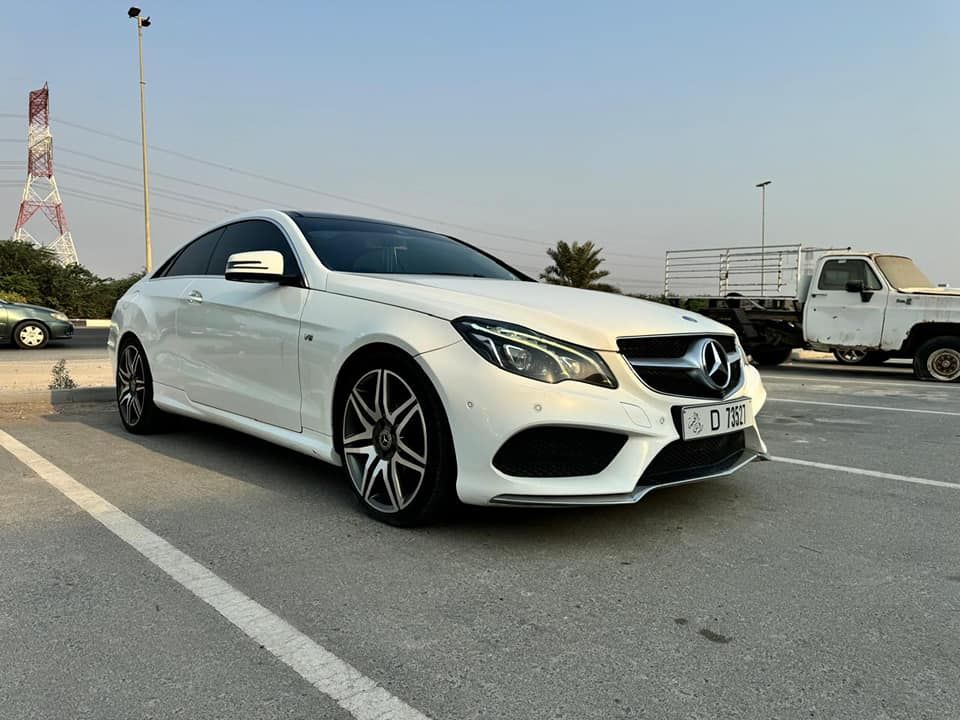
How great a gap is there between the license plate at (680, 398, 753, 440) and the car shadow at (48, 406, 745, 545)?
47cm

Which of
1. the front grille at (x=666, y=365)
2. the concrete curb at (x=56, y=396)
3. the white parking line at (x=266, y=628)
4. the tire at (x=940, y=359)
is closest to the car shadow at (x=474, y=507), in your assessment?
the front grille at (x=666, y=365)

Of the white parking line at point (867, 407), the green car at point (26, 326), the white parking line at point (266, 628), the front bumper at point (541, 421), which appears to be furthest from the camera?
the green car at point (26, 326)

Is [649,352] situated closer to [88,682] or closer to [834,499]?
[834,499]

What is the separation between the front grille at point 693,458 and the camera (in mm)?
2854

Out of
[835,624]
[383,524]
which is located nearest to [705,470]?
[835,624]

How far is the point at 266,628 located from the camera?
7.25 ft

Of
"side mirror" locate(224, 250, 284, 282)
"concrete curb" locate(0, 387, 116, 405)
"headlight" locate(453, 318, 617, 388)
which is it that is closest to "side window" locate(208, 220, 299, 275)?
"side mirror" locate(224, 250, 284, 282)

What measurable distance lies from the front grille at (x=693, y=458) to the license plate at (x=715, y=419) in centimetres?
3

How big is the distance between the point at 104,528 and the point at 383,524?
1215 millimetres

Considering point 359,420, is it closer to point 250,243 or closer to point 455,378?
point 455,378

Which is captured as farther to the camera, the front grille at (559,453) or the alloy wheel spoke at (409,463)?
the alloy wheel spoke at (409,463)

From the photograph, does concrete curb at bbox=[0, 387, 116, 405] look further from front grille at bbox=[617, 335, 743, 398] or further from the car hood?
front grille at bbox=[617, 335, 743, 398]

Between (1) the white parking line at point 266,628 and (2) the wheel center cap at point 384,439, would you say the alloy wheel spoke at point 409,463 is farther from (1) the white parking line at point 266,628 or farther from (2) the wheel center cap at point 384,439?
(1) the white parking line at point 266,628

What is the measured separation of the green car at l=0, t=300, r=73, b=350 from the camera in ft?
46.4
